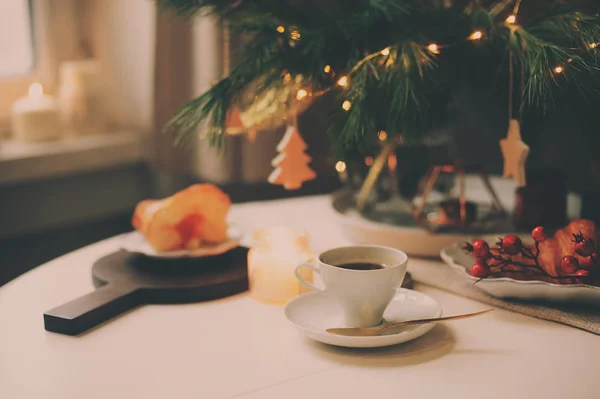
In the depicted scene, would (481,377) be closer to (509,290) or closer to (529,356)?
(529,356)

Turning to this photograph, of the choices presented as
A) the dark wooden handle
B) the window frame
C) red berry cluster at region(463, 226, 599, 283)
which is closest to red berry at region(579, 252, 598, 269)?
red berry cluster at region(463, 226, 599, 283)

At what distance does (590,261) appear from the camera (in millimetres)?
902

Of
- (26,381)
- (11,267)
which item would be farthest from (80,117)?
(26,381)

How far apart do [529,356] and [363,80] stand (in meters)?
0.41

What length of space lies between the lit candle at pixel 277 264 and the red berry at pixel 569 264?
33cm

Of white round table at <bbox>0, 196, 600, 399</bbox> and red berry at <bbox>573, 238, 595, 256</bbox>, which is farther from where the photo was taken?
red berry at <bbox>573, 238, 595, 256</bbox>

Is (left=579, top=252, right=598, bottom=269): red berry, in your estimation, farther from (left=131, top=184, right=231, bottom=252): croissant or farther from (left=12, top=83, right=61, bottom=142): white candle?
(left=12, top=83, right=61, bottom=142): white candle

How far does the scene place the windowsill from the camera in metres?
2.11

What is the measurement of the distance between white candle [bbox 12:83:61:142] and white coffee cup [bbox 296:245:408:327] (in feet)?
5.13

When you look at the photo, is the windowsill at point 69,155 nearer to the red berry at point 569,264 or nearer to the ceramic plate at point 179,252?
the ceramic plate at point 179,252

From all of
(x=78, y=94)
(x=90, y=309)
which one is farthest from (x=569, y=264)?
(x=78, y=94)

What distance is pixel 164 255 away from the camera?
109cm

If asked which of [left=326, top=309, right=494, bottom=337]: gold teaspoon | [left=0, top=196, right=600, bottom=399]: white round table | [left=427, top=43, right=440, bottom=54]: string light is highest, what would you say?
[left=427, top=43, right=440, bottom=54]: string light

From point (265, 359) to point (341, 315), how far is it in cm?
14
